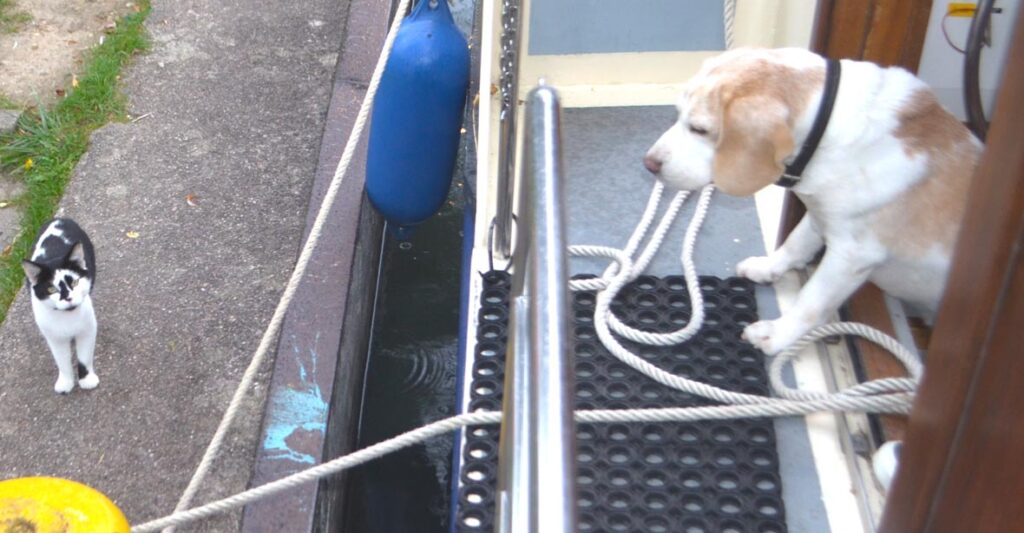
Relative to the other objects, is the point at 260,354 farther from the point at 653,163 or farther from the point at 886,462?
the point at 886,462

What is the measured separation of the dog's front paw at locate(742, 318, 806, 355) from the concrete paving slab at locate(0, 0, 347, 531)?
1.32 meters

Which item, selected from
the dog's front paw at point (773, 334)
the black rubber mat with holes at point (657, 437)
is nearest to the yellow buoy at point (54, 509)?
the black rubber mat with holes at point (657, 437)

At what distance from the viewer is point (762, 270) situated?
254 centimetres

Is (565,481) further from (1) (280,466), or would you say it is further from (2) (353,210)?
(2) (353,210)

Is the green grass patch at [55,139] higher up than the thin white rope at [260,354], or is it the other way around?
the green grass patch at [55,139]

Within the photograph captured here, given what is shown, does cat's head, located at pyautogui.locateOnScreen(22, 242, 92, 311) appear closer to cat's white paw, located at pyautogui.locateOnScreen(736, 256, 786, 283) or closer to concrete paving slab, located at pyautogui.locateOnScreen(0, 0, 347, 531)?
concrete paving slab, located at pyautogui.locateOnScreen(0, 0, 347, 531)

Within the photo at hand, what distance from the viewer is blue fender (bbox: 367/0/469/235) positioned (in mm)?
3268

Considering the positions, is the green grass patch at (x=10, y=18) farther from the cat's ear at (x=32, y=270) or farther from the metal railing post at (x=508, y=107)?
the metal railing post at (x=508, y=107)

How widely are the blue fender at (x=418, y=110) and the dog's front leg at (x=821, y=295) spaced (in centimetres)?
139

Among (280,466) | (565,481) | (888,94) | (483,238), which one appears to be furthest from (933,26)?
(565,481)

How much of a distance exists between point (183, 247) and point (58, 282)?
0.78 m

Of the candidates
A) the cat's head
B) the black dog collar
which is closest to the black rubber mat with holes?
the black dog collar

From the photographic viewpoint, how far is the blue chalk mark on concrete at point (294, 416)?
8.59 ft

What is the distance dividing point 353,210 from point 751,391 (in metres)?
1.67
